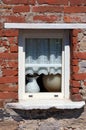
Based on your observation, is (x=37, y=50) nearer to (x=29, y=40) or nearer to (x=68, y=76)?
(x=29, y=40)

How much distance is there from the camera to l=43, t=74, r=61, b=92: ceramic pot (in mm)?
5102

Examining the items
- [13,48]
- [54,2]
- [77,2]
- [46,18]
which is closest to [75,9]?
[77,2]

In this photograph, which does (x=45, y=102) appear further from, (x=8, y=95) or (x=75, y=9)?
(x=75, y=9)

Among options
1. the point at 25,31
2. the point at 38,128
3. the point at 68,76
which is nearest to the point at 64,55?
the point at 68,76

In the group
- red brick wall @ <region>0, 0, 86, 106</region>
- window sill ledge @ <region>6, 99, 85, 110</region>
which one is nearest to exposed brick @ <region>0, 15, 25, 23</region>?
red brick wall @ <region>0, 0, 86, 106</region>

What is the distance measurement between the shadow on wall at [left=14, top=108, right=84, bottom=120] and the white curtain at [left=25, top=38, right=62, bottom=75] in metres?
0.50

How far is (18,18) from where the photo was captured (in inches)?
190

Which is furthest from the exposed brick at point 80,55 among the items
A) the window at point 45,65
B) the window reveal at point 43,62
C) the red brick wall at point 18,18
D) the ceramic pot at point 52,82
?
the ceramic pot at point 52,82

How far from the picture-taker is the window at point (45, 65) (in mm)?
5039

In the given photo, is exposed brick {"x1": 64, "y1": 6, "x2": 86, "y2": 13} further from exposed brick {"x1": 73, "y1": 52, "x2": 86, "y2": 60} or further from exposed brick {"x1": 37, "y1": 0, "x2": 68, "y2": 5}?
exposed brick {"x1": 73, "y1": 52, "x2": 86, "y2": 60}

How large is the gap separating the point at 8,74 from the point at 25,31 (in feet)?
1.92

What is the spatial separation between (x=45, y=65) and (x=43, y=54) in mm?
142

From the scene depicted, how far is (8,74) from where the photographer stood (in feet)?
16.0

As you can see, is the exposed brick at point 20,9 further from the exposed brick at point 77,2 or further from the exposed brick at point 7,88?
the exposed brick at point 7,88
